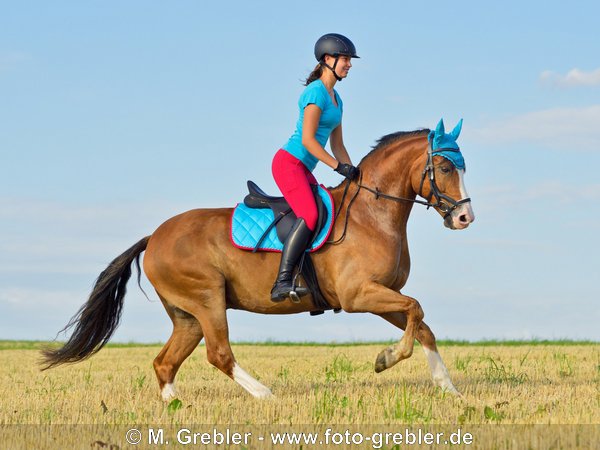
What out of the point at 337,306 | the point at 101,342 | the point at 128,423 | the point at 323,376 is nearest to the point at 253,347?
the point at 323,376

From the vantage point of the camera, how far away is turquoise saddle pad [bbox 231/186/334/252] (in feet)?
28.4

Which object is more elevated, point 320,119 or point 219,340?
point 320,119

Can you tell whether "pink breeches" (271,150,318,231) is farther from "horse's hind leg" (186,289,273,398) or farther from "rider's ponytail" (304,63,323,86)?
"horse's hind leg" (186,289,273,398)

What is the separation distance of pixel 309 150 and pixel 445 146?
1317 millimetres

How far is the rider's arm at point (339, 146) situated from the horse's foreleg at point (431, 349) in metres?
1.73

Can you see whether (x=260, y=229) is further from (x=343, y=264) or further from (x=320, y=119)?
(x=320, y=119)

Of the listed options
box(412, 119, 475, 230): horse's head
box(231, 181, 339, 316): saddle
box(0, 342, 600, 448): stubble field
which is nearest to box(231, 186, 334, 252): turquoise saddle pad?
box(231, 181, 339, 316): saddle

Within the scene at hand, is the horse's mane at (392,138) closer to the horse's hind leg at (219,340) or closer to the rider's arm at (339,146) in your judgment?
the rider's arm at (339,146)

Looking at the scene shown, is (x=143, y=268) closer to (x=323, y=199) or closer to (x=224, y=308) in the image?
(x=224, y=308)

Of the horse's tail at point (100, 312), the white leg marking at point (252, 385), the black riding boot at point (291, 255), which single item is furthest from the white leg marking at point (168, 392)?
the black riding boot at point (291, 255)

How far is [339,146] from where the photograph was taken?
9266 millimetres

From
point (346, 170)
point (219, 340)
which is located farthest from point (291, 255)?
point (219, 340)

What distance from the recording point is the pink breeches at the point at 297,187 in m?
8.57

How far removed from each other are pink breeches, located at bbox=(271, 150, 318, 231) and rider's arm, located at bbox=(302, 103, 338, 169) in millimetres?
250
